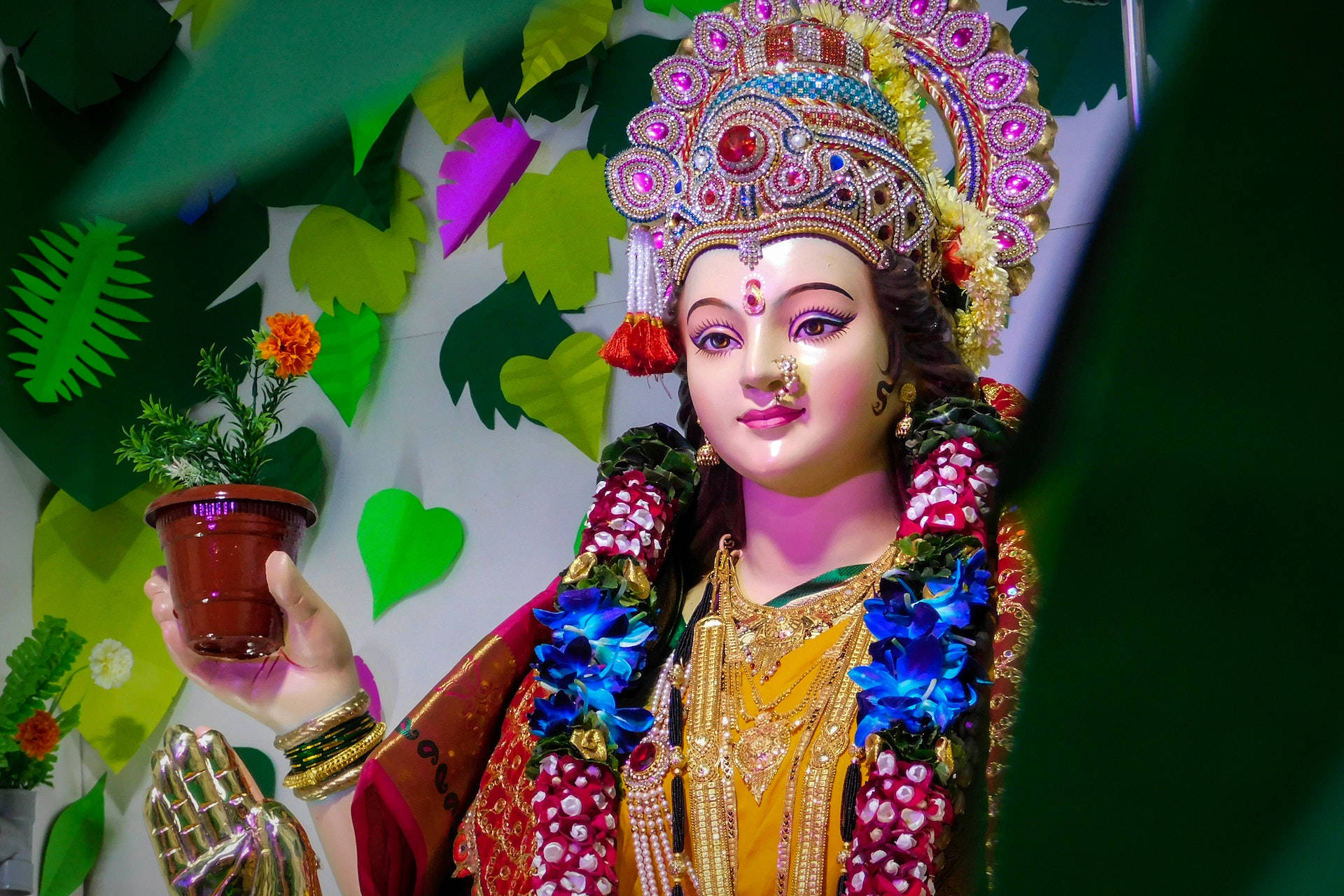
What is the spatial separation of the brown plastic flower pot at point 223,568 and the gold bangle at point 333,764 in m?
0.15

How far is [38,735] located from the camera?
90.8 inches

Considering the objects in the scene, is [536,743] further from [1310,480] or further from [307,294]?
[1310,480]

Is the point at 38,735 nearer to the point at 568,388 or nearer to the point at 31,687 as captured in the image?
the point at 31,687

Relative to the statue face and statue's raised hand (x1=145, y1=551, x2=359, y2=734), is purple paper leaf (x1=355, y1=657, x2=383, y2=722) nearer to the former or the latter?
statue's raised hand (x1=145, y1=551, x2=359, y2=734)

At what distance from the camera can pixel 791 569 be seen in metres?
1.63

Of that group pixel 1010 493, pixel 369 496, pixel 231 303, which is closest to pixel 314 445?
pixel 369 496

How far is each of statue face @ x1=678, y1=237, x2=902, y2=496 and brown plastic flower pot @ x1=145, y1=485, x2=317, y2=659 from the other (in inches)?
21.9

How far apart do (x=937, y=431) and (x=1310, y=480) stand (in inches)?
56.8

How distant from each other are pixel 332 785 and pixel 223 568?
288 millimetres

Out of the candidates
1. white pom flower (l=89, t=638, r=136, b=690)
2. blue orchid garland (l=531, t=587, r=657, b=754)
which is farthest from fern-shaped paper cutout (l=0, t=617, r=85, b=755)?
blue orchid garland (l=531, t=587, r=657, b=754)

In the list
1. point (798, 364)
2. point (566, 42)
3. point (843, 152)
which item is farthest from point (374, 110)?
point (566, 42)

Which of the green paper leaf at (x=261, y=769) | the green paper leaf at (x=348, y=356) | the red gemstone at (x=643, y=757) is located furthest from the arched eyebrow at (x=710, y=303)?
the green paper leaf at (x=261, y=769)

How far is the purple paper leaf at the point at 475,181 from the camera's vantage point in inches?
95.7

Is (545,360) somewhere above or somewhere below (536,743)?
above
